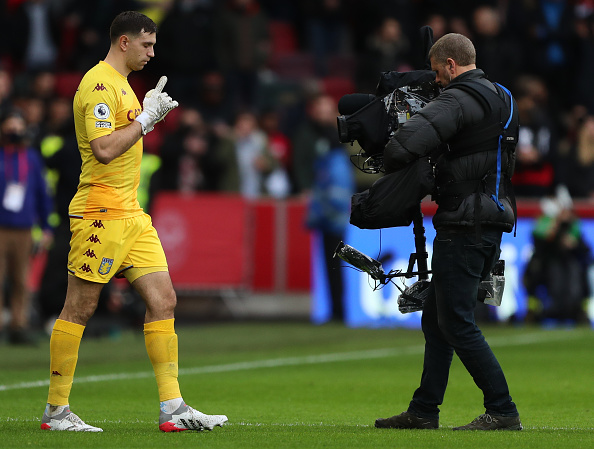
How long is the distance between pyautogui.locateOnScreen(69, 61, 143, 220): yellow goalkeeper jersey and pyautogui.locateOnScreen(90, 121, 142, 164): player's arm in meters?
0.08

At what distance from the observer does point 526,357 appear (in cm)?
1307

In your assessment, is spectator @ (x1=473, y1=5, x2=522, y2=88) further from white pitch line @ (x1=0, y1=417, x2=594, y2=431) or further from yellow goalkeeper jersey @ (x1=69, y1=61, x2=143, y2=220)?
yellow goalkeeper jersey @ (x1=69, y1=61, x2=143, y2=220)

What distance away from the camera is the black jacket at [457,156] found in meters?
7.32

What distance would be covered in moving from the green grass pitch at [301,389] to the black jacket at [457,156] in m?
1.27

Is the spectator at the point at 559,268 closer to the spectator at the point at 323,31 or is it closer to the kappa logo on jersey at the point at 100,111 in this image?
the spectator at the point at 323,31

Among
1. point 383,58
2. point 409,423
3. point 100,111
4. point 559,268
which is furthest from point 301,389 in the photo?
point 383,58

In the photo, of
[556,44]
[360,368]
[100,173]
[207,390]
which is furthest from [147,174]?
[556,44]

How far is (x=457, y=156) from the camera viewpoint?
7551 mm

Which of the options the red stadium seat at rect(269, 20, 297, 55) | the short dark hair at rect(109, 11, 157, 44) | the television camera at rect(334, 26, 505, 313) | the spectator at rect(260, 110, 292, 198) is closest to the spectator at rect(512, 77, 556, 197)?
the spectator at rect(260, 110, 292, 198)

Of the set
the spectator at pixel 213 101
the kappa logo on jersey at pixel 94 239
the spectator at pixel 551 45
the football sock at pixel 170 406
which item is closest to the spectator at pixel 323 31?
the spectator at pixel 213 101

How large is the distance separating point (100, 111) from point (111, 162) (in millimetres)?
329

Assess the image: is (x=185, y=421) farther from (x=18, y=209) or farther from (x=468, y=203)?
(x=18, y=209)

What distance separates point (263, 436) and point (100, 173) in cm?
181

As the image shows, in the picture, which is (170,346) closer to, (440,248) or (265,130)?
(440,248)
